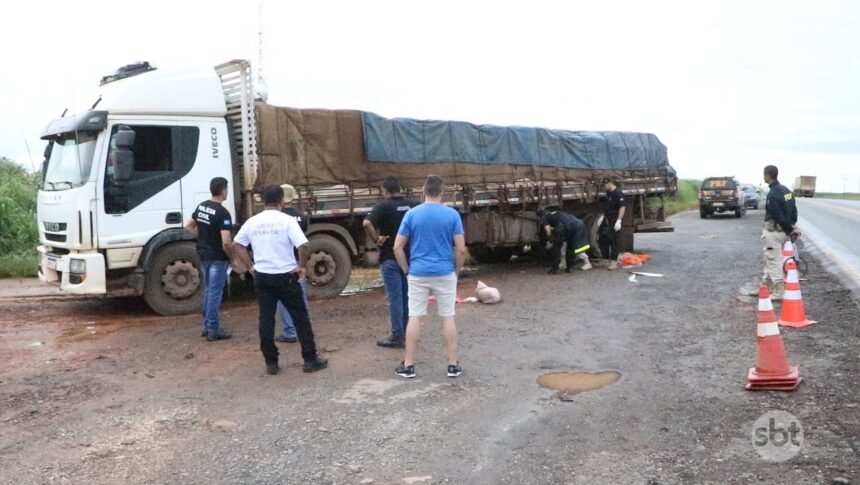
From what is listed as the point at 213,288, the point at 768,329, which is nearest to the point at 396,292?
the point at 213,288

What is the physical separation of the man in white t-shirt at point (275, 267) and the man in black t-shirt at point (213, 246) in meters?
1.18

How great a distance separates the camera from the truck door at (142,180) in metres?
8.71

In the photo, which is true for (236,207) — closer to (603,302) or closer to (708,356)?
(603,302)

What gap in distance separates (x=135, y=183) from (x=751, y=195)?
106 feet

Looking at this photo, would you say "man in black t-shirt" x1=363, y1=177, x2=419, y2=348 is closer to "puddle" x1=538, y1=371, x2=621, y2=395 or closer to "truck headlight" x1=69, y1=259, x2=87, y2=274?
"puddle" x1=538, y1=371, x2=621, y2=395

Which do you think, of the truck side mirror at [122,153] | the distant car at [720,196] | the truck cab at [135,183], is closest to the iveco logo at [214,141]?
the truck cab at [135,183]

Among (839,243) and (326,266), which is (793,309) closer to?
(326,266)

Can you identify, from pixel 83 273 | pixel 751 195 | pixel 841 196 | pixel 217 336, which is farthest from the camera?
pixel 841 196

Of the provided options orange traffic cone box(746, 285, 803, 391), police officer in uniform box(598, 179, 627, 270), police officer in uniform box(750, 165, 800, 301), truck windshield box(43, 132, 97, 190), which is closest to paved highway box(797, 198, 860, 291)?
police officer in uniform box(750, 165, 800, 301)

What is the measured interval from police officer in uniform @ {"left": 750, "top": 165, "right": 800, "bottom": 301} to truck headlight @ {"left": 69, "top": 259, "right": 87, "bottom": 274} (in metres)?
8.40

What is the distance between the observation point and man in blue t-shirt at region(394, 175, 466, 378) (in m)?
6.06

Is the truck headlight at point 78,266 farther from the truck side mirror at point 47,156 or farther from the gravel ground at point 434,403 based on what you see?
the truck side mirror at point 47,156

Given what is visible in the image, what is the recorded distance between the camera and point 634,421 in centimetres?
501

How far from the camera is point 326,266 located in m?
10.5
